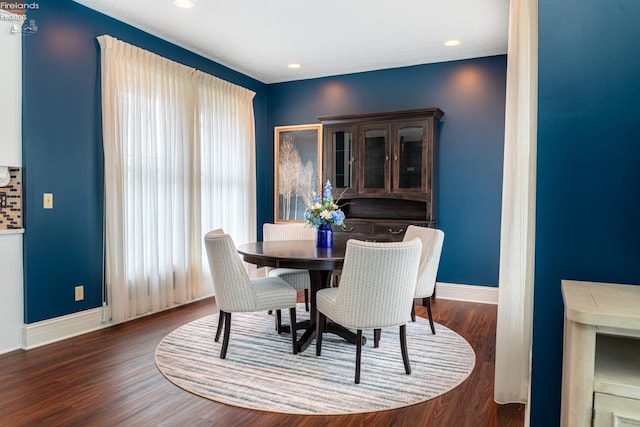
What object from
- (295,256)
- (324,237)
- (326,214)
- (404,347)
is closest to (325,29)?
(326,214)

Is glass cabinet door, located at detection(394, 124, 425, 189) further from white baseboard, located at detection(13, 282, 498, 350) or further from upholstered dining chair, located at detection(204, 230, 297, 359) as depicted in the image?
white baseboard, located at detection(13, 282, 498, 350)

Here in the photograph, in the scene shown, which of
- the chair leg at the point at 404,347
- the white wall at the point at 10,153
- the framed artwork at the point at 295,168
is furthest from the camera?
the framed artwork at the point at 295,168

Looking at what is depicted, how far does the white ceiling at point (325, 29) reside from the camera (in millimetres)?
3428

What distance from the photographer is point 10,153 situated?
302 centimetres

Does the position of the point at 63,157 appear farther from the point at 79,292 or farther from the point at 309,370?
the point at 309,370

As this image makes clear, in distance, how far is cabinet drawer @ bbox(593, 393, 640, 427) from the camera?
0.99m

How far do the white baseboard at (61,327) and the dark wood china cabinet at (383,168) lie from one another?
7.90 feet

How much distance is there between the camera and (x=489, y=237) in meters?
4.60

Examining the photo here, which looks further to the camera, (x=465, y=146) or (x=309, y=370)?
(x=465, y=146)

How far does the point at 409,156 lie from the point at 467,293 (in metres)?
1.66

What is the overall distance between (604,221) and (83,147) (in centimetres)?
361

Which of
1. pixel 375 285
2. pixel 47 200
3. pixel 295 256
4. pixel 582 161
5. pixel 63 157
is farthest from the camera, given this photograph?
pixel 63 157

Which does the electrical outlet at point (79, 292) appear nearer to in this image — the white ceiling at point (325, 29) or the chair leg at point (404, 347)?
the white ceiling at point (325, 29)

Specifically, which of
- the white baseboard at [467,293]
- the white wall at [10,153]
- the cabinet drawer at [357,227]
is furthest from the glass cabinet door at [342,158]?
the white wall at [10,153]
